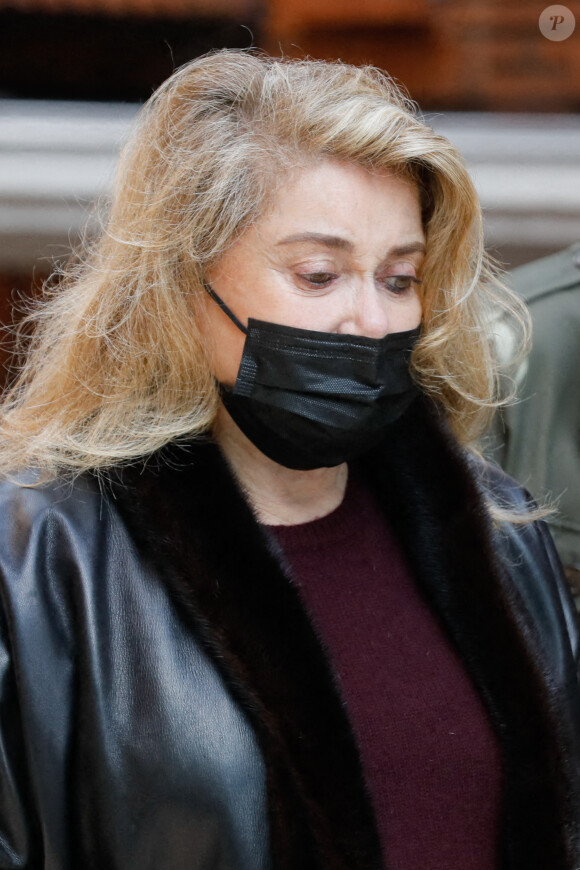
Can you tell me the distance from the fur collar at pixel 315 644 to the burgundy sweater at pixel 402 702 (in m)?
0.04

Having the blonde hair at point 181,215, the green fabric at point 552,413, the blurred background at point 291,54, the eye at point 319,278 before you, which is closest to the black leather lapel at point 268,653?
the blonde hair at point 181,215

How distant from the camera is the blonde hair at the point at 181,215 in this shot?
1583 millimetres

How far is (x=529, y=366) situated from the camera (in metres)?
2.32

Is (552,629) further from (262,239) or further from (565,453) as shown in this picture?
(262,239)

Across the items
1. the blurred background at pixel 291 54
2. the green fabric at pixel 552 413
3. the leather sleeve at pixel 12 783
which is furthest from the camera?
the blurred background at pixel 291 54

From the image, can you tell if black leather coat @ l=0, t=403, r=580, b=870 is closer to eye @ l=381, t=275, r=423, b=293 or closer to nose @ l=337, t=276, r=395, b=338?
nose @ l=337, t=276, r=395, b=338

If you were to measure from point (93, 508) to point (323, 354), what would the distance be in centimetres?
42

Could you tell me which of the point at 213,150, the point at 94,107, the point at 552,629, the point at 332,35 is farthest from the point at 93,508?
the point at 332,35

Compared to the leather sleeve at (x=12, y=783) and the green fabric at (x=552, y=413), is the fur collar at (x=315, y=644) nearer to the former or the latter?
the leather sleeve at (x=12, y=783)

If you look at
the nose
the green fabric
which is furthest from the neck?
the green fabric

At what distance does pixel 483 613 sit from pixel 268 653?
0.43 m

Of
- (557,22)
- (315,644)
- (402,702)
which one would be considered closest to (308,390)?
(315,644)

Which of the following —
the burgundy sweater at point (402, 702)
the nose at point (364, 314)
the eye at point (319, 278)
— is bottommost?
the burgundy sweater at point (402, 702)

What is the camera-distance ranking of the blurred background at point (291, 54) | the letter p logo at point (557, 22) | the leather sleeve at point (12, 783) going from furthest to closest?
the letter p logo at point (557, 22)
the blurred background at point (291, 54)
the leather sleeve at point (12, 783)
